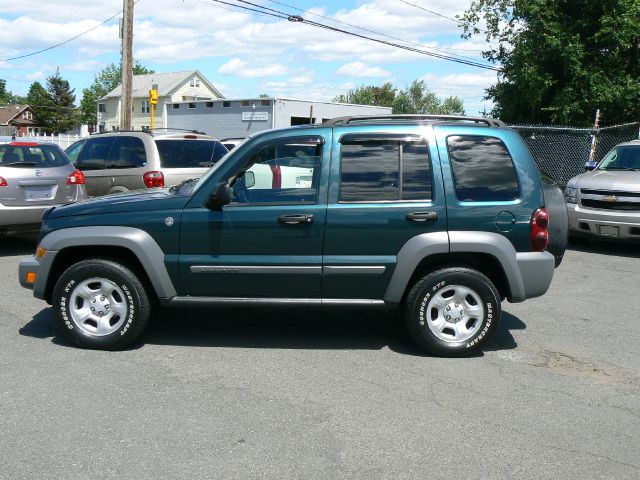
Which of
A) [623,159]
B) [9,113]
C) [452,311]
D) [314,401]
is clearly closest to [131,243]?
[314,401]

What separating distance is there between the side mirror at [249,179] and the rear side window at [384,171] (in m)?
0.72

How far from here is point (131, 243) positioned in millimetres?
5336

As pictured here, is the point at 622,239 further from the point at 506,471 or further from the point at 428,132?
the point at 506,471

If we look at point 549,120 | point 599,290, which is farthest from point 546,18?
point 599,290

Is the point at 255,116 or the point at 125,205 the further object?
the point at 255,116

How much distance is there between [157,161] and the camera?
10039 millimetres

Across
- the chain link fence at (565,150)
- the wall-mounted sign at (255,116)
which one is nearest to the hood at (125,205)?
the chain link fence at (565,150)

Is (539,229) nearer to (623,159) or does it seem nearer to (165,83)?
(623,159)

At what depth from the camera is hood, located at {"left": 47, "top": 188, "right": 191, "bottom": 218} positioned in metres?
5.43

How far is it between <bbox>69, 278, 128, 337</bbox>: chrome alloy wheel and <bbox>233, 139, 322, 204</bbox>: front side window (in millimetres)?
1289

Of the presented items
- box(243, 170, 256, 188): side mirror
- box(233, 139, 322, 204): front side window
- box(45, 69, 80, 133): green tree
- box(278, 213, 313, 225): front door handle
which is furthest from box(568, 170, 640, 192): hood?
box(45, 69, 80, 133): green tree

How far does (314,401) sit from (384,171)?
6.31ft

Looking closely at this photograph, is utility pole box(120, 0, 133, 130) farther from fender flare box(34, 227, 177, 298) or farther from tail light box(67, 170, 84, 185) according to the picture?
fender flare box(34, 227, 177, 298)

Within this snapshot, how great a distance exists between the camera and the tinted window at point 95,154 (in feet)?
35.5
